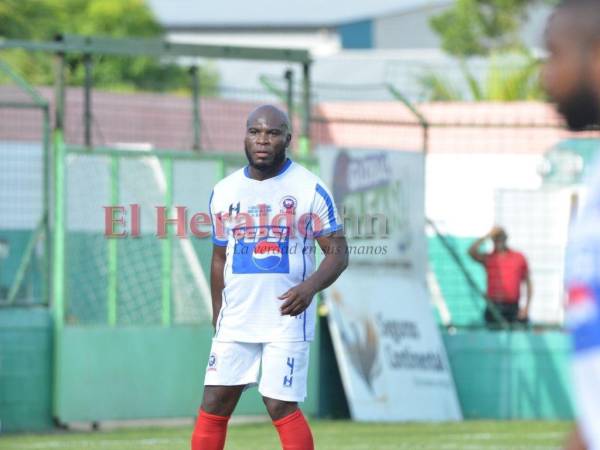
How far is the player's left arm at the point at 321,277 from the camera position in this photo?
759cm

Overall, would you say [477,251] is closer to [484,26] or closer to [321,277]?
[321,277]

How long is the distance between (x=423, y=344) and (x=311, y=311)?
7344 mm

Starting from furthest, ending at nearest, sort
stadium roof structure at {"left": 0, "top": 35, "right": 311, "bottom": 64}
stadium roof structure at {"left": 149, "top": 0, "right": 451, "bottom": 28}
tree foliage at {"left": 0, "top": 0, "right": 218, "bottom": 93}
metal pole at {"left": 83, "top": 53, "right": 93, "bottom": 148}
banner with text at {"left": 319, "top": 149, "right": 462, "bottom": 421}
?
stadium roof structure at {"left": 149, "top": 0, "right": 451, "bottom": 28} < tree foliage at {"left": 0, "top": 0, "right": 218, "bottom": 93} < banner with text at {"left": 319, "top": 149, "right": 462, "bottom": 421} < metal pole at {"left": 83, "top": 53, "right": 93, "bottom": 148} < stadium roof structure at {"left": 0, "top": 35, "right": 311, "bottom": 64}

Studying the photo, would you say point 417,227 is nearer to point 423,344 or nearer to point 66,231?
point 423,344

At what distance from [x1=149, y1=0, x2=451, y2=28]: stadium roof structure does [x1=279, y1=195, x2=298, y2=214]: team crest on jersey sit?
69.1 metres

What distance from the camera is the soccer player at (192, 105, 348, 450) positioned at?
7.73 metres

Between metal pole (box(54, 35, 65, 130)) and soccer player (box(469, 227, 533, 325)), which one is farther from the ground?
metal pole (box(54, 35, 65, 130))

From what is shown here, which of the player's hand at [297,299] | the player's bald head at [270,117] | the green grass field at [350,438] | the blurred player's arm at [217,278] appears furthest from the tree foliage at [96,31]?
the player's hand at [297,299]

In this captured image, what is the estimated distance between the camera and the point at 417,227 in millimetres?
15367

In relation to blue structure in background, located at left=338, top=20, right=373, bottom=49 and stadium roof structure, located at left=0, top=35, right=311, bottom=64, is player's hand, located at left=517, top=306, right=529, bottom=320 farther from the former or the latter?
blue structure in background, located at left=338, top=20, right=373, bottom=49

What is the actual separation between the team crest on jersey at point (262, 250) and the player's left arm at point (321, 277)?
7.4 inches

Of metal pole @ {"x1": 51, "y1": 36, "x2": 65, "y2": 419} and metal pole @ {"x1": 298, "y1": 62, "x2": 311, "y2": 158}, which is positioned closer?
metal pole @ {"x1": 51, "y1": 36, "x2": 65, "y2": 419}

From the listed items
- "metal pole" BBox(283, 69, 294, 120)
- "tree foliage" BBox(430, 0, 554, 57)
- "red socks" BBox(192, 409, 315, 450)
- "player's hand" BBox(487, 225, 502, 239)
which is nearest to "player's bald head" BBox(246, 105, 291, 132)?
"red socks" BBox(192, 409, 315, 450)

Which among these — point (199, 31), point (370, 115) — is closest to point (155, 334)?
point (370, 115)
